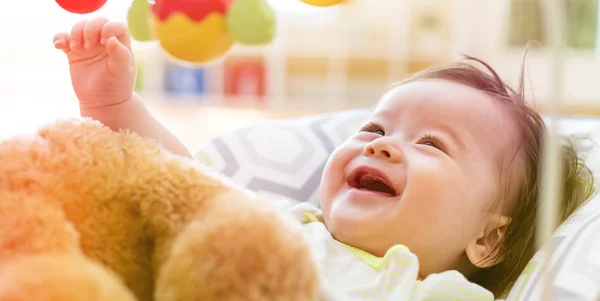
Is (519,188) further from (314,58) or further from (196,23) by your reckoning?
(314,58)

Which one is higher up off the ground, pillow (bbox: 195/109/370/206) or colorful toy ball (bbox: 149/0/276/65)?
colorful toy ball (bbox: 149/0/276/65)

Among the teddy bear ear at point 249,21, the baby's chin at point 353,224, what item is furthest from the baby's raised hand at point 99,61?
the baby's chin at point 353,224

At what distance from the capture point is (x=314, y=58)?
153 inches

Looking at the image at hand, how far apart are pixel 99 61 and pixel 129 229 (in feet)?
0.61

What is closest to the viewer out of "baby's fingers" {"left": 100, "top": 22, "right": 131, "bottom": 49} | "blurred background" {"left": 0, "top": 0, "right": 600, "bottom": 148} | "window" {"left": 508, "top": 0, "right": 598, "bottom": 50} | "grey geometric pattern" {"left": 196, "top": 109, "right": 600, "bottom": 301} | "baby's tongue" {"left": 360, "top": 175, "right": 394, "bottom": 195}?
"baby's fingers" {"left": 100, "top": 22, "right": 131, "bottom": 49}

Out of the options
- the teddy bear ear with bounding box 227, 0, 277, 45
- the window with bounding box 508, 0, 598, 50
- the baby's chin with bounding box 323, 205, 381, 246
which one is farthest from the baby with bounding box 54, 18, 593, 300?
the window with bounding box 508, 0, 598, 50

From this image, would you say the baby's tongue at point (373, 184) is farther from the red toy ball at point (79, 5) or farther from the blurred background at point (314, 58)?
the blurred background at point (314, 58)

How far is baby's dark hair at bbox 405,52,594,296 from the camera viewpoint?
0.83 m

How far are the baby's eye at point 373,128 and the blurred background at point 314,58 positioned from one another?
244cm

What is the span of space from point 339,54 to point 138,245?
334cm

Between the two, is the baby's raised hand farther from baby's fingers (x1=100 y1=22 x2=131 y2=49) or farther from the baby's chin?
A: the baby's chin

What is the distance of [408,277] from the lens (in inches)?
26.4

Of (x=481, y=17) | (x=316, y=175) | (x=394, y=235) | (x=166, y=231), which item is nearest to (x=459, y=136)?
(x=394, y=235)

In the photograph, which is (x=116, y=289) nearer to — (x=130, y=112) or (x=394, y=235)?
(x=130, y=112)
